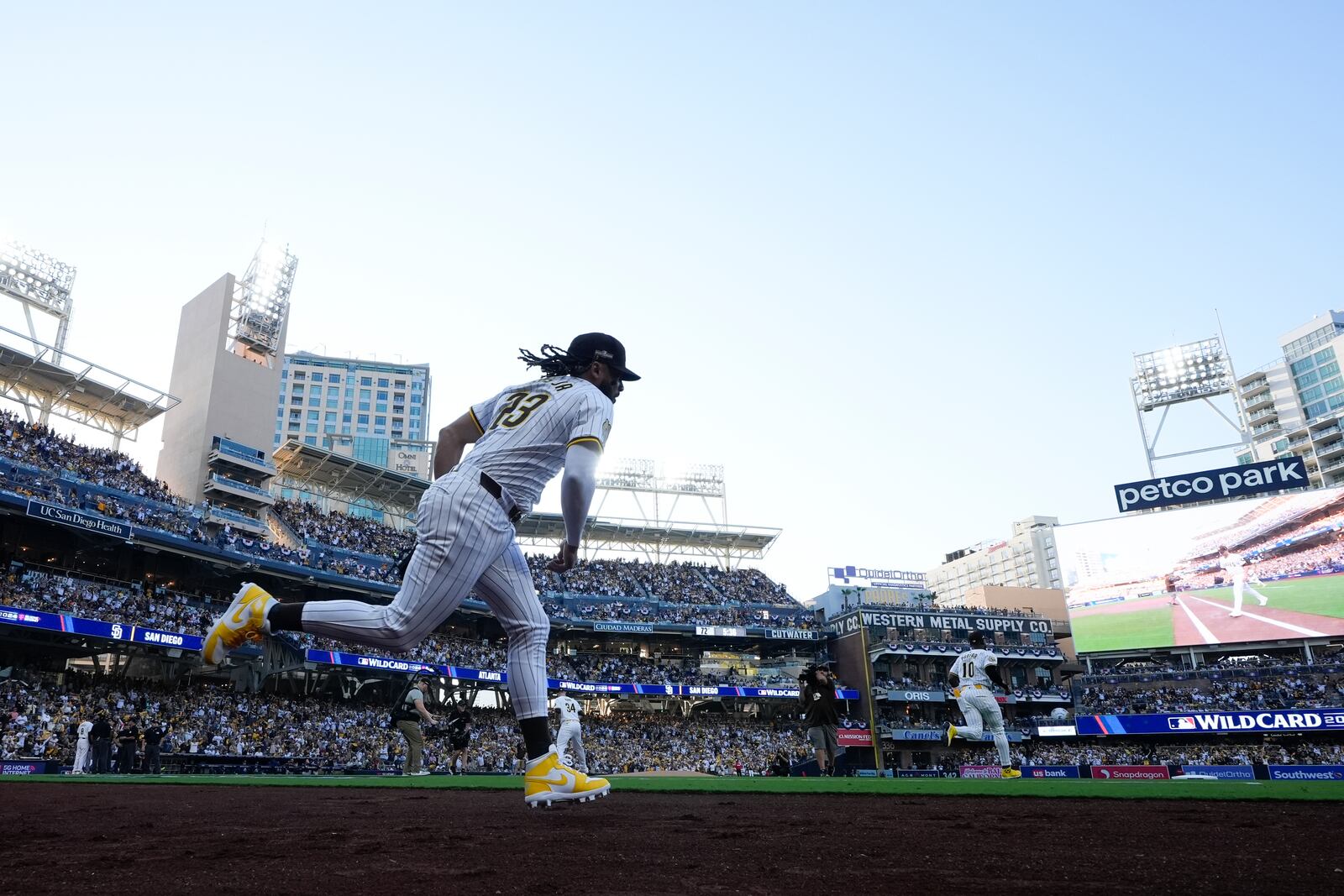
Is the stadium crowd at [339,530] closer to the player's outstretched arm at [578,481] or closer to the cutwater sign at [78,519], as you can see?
the cutwater sign at [78,519]

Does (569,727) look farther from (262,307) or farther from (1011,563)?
(1011,563)

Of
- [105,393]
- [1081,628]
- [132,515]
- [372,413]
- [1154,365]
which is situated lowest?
[1081,628]

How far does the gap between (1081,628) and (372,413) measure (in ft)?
270

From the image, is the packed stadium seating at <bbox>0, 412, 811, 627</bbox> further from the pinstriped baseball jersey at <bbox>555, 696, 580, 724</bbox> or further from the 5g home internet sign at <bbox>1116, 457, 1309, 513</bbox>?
the 5g home internet sign at <bbox>1116, 457, 1309, 513</bbox>

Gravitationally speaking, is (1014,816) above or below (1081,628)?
below

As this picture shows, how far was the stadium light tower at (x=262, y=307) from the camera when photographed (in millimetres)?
43000

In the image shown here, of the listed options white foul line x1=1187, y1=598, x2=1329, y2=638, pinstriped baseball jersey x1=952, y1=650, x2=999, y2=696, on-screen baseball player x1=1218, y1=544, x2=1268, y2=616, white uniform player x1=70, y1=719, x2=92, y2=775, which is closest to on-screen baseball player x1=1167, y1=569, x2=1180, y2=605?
white foul line x1=1187, y1=598, x2=1329, y2=638

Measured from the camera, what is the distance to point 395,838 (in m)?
4.13

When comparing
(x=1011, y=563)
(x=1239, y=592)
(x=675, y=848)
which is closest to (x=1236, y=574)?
(x=1239, y=592)

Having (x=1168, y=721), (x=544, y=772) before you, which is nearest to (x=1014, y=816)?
(x=544, y=772)

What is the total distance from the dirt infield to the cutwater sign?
999 inches

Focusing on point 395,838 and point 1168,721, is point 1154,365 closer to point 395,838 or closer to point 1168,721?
point 1168,721

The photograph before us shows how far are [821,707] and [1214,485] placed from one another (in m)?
40.9

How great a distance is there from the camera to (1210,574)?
43.1 metres
